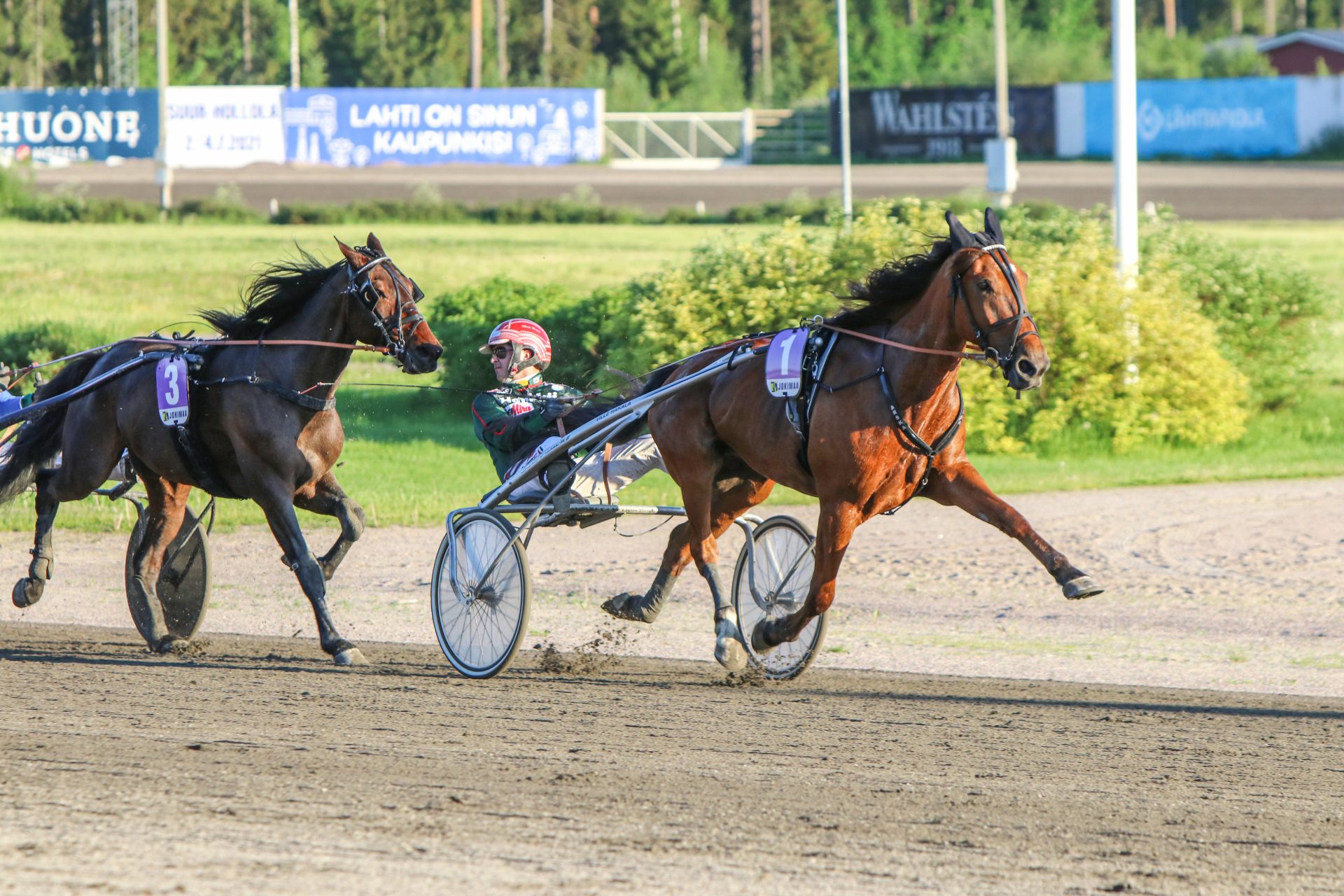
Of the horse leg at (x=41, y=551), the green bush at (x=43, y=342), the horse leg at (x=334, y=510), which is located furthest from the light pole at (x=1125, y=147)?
the green bush at (x=43, y=342)

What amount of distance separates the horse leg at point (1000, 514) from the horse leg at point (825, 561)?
0.33 m

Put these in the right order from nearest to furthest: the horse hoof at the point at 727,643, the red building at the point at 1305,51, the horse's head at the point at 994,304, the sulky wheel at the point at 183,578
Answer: the horse's head at the point at 994,304 < the horse hoof at the point at 727,643 < the sulky wheel at the point at 183,578 < the red building at the point at 1305,51

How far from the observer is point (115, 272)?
23.0 metres

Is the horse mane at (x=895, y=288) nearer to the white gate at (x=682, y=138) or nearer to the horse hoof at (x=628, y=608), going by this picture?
the horse hoof at (x=628, y=608)

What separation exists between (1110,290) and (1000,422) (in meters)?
1.33

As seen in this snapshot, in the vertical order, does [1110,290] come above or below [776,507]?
above

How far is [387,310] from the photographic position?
700 centimetres

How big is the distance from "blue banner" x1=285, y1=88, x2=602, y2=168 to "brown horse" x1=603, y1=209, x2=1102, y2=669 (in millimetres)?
37656

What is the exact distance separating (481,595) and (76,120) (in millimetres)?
39426

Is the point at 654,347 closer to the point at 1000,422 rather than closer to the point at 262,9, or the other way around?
the point at 1000,422

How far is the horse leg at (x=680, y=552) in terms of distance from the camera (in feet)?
23.0

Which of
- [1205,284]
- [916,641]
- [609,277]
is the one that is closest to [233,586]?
[916,641]

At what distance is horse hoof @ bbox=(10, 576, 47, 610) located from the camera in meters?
7.77

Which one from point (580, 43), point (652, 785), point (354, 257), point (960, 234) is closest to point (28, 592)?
point (354, 257)
